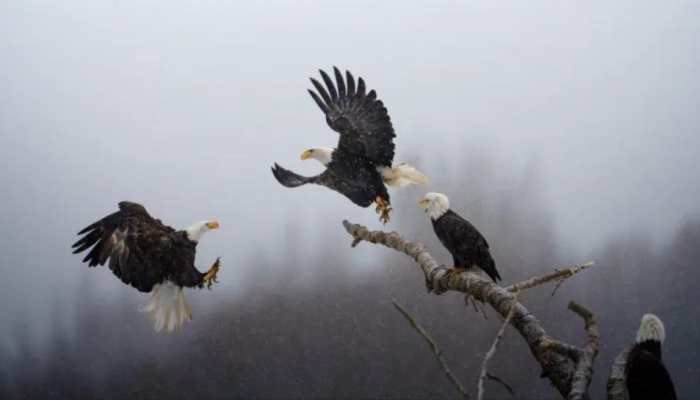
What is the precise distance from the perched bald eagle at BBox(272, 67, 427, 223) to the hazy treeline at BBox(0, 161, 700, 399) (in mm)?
576

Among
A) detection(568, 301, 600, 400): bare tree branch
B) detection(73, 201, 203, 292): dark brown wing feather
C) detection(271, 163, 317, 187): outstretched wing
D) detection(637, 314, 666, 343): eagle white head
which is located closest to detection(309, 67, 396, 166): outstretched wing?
detection(271, 163, 317, 187): outstretched wing

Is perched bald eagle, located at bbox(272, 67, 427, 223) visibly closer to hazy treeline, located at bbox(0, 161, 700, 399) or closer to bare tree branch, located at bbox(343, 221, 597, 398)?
bare tree branch, located at bbox(343, 221, 597, 398)

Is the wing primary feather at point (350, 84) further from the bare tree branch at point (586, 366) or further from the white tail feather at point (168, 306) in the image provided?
the bare tree branch at point (586, 366)

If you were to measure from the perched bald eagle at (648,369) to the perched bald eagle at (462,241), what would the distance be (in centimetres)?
58

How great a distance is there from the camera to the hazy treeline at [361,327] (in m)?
3.27

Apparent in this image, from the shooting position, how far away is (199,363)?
3293mm

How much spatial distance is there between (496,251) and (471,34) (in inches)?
45.1

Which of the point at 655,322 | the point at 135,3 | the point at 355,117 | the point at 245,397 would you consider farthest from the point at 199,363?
the point at 655,322

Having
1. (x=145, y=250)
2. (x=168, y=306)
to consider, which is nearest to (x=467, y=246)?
(x=145, y=250)

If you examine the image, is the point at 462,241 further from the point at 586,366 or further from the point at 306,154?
the point at 586,366

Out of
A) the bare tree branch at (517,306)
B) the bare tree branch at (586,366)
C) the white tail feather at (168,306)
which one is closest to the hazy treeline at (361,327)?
the white tail feather at (168,306)

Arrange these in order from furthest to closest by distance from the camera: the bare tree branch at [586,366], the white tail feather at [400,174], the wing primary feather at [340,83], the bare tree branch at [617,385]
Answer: the white tail feather at [400,174]
the wing primary feather at [340,83]
the bare tree branch at [617,385]
the bare tree branch at [586,366]

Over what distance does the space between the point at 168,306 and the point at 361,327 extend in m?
1.02

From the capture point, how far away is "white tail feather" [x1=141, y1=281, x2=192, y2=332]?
279cm
